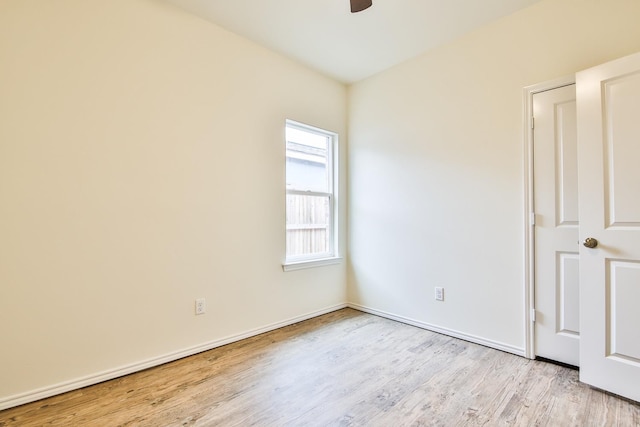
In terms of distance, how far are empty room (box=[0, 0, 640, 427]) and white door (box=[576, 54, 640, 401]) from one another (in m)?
0.01

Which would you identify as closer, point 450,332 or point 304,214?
point 450,332

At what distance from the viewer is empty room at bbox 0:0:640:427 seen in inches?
68.6

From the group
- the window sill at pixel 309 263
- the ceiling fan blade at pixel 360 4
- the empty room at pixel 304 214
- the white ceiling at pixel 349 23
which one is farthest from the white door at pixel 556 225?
the window sill at pixel 309 263

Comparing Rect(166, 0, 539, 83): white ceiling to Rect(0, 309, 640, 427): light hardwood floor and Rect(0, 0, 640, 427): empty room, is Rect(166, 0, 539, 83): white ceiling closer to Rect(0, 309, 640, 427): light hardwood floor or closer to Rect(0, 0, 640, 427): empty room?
Rect(0, 0, 640, 427): empty room

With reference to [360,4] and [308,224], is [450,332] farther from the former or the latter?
[360,4]

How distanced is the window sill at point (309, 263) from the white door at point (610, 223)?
214 cm

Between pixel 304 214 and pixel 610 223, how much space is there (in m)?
2.39

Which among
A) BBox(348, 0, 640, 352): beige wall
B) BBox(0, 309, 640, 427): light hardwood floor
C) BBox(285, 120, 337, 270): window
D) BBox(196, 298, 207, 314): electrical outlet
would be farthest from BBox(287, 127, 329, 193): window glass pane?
BBox(0, 309, 640, 427): light hardwood floor

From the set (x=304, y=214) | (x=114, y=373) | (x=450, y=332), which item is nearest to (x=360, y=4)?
(x=304, y=214)

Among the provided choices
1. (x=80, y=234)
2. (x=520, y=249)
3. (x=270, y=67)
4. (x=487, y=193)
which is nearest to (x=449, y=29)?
(x=487, y=193)

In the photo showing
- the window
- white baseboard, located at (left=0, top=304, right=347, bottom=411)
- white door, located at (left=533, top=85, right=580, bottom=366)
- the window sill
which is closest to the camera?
white baseboard, located at (left=0, top=304, right=347, bottom=411)

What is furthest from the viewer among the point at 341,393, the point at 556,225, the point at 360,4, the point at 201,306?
the point at 201,306

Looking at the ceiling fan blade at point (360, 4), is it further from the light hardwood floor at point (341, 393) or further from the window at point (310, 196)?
the light hardwood floor at point (341, 393)

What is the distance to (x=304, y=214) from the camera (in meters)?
3.29
